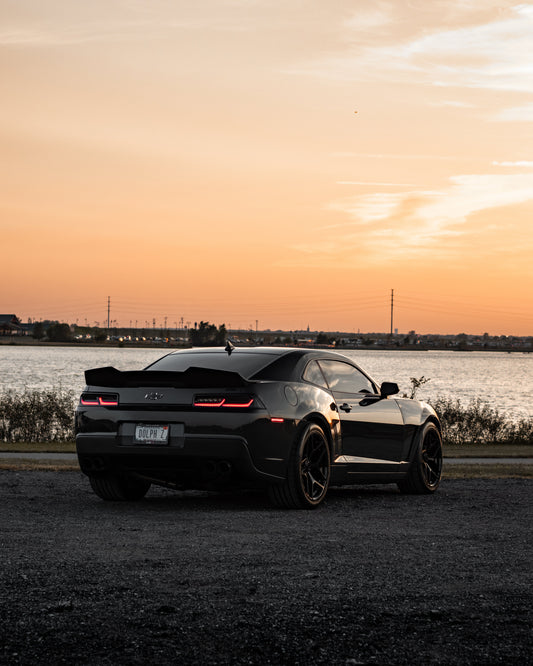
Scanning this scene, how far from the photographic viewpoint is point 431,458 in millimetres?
12039

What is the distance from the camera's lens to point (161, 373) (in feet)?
31.7

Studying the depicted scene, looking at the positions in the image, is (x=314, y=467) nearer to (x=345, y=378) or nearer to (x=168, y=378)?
(x=345, y=378)

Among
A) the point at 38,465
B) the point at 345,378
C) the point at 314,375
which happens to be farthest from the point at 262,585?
the point at 38,465

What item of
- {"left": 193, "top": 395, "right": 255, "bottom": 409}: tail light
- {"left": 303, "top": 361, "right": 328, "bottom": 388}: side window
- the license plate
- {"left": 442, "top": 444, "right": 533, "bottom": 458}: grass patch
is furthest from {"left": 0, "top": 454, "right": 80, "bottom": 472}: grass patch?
{"left": 442, "top": 444, "right": 533, "bottom": 458}: grass patch

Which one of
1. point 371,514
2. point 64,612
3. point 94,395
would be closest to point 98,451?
point 94,395

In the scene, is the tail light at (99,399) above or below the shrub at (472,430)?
above

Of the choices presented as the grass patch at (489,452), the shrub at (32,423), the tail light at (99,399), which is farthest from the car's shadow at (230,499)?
the shrub at (32,423)

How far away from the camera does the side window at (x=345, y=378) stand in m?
10.8

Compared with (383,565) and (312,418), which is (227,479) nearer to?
(312,418)

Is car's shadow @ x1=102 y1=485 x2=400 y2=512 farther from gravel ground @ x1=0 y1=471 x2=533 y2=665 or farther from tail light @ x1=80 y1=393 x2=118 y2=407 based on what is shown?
tail light @ x1=80 y1=393 x2=118 y2=407

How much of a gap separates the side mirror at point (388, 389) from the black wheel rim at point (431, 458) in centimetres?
101

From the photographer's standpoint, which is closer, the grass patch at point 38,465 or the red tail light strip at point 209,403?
the red tail light strip at point 209,403

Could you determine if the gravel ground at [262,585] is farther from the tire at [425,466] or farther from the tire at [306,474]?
the tire at [425,466]

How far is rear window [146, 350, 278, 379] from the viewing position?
9984 mm
